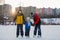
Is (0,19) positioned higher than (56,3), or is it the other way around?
(56,3)

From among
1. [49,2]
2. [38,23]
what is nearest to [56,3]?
[49,2]

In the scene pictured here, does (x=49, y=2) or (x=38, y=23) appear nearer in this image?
(x=38, y=23)

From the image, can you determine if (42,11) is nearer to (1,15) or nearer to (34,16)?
(1,15)

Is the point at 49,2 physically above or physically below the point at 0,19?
above

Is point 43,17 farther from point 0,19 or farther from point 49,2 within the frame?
point 0,19

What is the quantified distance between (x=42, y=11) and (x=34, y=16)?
14.4 metres

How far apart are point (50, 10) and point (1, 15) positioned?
470 cm

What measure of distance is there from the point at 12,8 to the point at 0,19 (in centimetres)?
156

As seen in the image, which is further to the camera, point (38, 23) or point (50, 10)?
point (50, 10)

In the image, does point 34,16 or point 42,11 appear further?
point 42,11

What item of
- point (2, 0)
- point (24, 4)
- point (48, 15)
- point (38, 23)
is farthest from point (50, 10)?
point (38, 23)

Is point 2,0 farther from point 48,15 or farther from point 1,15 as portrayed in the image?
point 48,15

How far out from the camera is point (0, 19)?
23359 millimetres

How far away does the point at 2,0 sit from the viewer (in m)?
23.0
